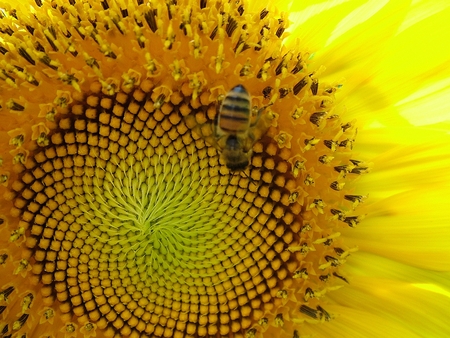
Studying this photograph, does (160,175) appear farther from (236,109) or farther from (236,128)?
(236,109)

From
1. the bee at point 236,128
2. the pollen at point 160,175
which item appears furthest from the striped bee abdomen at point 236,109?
the pollen at point 160,175

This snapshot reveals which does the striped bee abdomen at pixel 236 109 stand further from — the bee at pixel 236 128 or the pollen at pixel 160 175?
the pollen at pixel 160 175

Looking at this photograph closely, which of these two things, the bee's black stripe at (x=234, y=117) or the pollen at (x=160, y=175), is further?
the pollen at (x=160, y=175)

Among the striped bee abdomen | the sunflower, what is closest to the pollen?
the sunflower

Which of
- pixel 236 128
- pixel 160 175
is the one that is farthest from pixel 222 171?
pixel 236 128

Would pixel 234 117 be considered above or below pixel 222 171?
above

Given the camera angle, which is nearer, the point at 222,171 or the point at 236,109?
the point at 236,109
